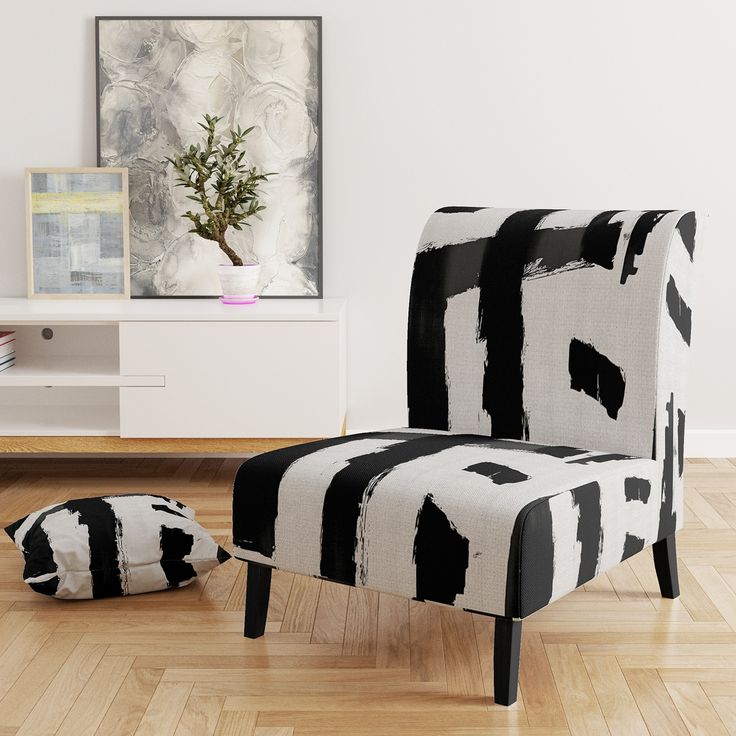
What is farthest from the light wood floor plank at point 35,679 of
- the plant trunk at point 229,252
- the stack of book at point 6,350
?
the plant trunk at point 229,252

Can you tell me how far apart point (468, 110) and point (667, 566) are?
194cm

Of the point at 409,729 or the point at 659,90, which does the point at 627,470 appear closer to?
the point at 409,729

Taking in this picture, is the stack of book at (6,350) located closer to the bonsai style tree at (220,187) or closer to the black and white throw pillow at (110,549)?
the bonsai style tree at (220,187)

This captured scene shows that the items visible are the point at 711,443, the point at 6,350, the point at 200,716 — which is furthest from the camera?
the point at 711,443

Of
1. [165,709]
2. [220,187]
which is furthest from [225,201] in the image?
[165,709]

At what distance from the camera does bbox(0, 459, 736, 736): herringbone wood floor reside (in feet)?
6.03

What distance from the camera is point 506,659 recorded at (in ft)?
6.13

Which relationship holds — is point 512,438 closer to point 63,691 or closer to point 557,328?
point 557,328

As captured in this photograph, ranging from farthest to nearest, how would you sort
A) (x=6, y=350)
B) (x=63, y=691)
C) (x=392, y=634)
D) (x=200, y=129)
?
1. (x=200, y=129)
2. (x=6, y=350)
3. (x=392, y=634)
4. (x=63, y=691)

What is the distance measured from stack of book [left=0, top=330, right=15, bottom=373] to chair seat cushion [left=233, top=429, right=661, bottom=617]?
1665mm

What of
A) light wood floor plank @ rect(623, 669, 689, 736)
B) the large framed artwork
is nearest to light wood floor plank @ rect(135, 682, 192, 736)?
light wood floor plank @ rect(623, 669, 689, 736)

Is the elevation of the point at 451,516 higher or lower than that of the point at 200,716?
higher

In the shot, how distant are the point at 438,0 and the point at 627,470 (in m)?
2.20

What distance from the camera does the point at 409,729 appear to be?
181 cm
